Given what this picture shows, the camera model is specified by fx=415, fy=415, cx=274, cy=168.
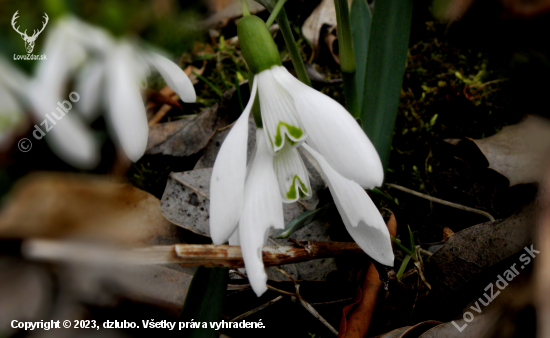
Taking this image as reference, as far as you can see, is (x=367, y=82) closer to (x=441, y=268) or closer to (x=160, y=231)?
(x=441, y=268)

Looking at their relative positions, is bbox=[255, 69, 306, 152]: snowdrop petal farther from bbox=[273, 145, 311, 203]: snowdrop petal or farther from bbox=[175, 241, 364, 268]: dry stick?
bbox=[175, 241, 364, 268]: dry stick

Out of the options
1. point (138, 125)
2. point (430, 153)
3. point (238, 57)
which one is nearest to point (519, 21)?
point (430, 153)

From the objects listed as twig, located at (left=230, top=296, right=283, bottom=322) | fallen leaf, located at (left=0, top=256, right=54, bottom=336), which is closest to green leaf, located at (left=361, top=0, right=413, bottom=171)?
twig, located at (left=230, top=296, right=283, bottom=322)

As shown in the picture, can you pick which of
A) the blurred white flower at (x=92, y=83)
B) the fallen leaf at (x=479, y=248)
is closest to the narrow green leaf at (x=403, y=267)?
the fallen leaf at (x=479, y=248)

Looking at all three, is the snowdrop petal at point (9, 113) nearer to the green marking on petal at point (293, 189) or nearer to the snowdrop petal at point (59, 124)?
the snowdrop petal at point (59, 124)

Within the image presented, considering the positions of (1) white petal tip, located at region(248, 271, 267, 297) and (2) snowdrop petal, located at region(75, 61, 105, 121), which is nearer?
(1) white petal tip, located at region(248, 271, 267, 297)

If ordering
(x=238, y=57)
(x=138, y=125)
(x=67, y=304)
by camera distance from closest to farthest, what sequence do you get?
(x=138, y=125)
(x=67, y=304)
(x=238, y=57)
